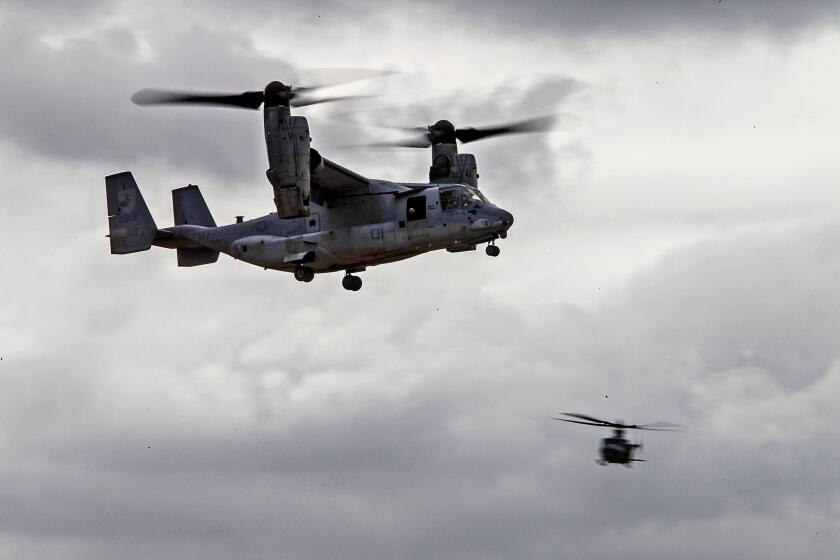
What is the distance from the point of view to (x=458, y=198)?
82.2m

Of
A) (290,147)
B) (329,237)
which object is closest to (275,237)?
(329,237)

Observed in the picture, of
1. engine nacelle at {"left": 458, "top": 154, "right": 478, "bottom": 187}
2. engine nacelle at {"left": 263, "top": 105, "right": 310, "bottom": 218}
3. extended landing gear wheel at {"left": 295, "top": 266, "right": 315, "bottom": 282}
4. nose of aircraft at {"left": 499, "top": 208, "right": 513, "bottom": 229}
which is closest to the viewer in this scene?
engine nacelle at {"left": 263, "top": 105, "right": 310, "bottom": 218}

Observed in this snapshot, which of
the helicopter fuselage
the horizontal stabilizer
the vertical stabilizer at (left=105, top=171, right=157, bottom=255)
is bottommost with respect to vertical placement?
the helicopter fuselage

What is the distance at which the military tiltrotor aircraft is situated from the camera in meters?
77.6

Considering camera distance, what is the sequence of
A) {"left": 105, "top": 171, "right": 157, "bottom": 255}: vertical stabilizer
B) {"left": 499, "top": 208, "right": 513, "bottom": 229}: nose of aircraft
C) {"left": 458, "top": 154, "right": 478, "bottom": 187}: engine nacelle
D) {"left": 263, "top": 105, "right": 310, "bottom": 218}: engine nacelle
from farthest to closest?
{"left": 458, "top": 154, "right": 478, "bottom": 187}: engine nacelle, {"left": 105, "top": 171, "right": 157, "bottom": 255}: vertical stabilizer, {"left": 499, "top": 208, "right": 513, "bottom": 229}: nose of aircraft, {"left": 263, "top": 105, "right": 310, "bottom": 218}: engine nacelle

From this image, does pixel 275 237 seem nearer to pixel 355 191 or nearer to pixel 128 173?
pixel 355 191

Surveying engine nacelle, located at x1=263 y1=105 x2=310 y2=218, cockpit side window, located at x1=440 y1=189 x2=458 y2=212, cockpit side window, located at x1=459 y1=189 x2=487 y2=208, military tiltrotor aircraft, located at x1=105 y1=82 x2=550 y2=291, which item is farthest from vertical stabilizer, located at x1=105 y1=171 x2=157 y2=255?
cockpit side window, located at x1=459 y1=189 x2=487 y2=208

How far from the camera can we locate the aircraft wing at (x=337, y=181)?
3253 inches

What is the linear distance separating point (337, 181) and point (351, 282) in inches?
185

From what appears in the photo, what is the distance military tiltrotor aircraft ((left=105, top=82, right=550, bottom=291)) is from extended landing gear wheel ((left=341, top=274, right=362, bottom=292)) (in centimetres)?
4

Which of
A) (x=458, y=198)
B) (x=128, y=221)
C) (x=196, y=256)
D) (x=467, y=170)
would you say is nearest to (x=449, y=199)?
(x=458, y=198)

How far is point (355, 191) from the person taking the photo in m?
83.8

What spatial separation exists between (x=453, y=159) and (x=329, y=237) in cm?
985

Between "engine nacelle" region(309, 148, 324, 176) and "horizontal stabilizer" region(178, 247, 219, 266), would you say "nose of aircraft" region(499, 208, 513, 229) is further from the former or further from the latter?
"horizontal stabilizer" region(178, 247, 219, 266)
